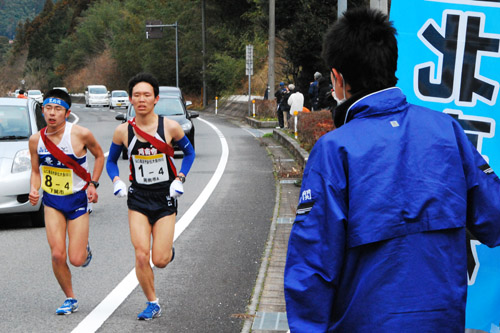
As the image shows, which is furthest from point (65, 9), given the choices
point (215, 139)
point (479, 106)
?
point (479, 106)

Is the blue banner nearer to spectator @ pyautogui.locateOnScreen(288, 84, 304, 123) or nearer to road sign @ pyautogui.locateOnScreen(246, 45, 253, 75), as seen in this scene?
spectator @ pyautogui.locateOnScreen(288, 84, 304, 123)

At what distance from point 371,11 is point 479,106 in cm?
130

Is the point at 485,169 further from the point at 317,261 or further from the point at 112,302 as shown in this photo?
the point at 112,302

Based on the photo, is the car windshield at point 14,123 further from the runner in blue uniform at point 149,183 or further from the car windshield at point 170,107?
the car windshield at point 170,107

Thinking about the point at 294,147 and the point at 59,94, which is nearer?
the point at 59,94

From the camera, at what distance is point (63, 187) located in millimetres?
6098

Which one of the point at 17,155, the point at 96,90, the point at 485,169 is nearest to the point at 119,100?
the point at 96,90

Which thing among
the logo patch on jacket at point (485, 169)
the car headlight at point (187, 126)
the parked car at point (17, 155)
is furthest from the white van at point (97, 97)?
the logo patch on jacket at point (485, 169)

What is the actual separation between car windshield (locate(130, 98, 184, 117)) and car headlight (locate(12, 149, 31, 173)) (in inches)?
410

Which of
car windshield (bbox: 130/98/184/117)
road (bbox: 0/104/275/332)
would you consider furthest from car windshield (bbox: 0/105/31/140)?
car windshield (bbox: 130/98/184/117)

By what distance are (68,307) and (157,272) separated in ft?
5.09

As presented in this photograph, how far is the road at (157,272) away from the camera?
5.71 m

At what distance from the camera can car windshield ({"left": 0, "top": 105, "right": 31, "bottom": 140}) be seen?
1010cm

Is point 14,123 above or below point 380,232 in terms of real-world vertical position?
below
